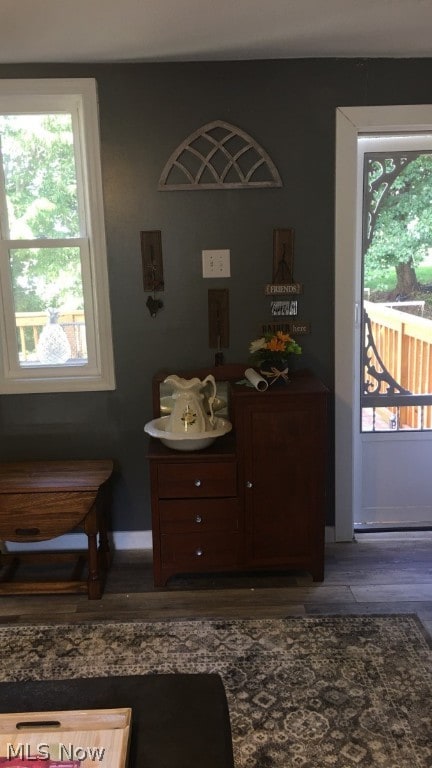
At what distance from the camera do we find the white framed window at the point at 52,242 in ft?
8.96

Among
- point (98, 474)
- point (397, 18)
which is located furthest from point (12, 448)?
point (397, 18)

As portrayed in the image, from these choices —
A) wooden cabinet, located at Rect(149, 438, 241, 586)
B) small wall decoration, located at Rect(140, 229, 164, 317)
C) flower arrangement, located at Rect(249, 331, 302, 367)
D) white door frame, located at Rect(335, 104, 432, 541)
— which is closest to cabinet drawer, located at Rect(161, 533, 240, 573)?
wooden cabinet, located at Rect(149, 438, 241, 586)

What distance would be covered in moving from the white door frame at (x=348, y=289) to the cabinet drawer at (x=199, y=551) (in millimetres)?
689

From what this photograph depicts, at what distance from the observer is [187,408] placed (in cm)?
262

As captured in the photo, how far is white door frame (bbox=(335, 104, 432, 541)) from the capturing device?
2734 millimetres

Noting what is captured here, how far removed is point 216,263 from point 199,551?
1.32m

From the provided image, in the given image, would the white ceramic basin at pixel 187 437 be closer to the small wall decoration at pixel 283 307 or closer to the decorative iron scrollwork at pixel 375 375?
the small wall decoration at pixel 283 307

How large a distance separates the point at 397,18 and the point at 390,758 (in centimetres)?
249

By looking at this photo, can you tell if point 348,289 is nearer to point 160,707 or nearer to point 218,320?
point 218,320

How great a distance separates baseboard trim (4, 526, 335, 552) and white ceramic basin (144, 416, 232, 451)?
26.0 inches

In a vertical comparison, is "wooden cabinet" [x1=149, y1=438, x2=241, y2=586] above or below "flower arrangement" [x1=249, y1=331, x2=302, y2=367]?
below

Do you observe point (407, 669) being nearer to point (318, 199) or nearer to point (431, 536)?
point (431, 536)

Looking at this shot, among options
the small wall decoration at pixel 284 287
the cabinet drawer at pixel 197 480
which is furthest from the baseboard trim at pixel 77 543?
the small wall decoration at pixel 284 287

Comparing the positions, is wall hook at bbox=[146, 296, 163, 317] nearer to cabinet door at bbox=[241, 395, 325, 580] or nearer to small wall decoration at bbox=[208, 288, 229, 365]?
small wall decoration at bbox=[208, 288, 229, 365]
